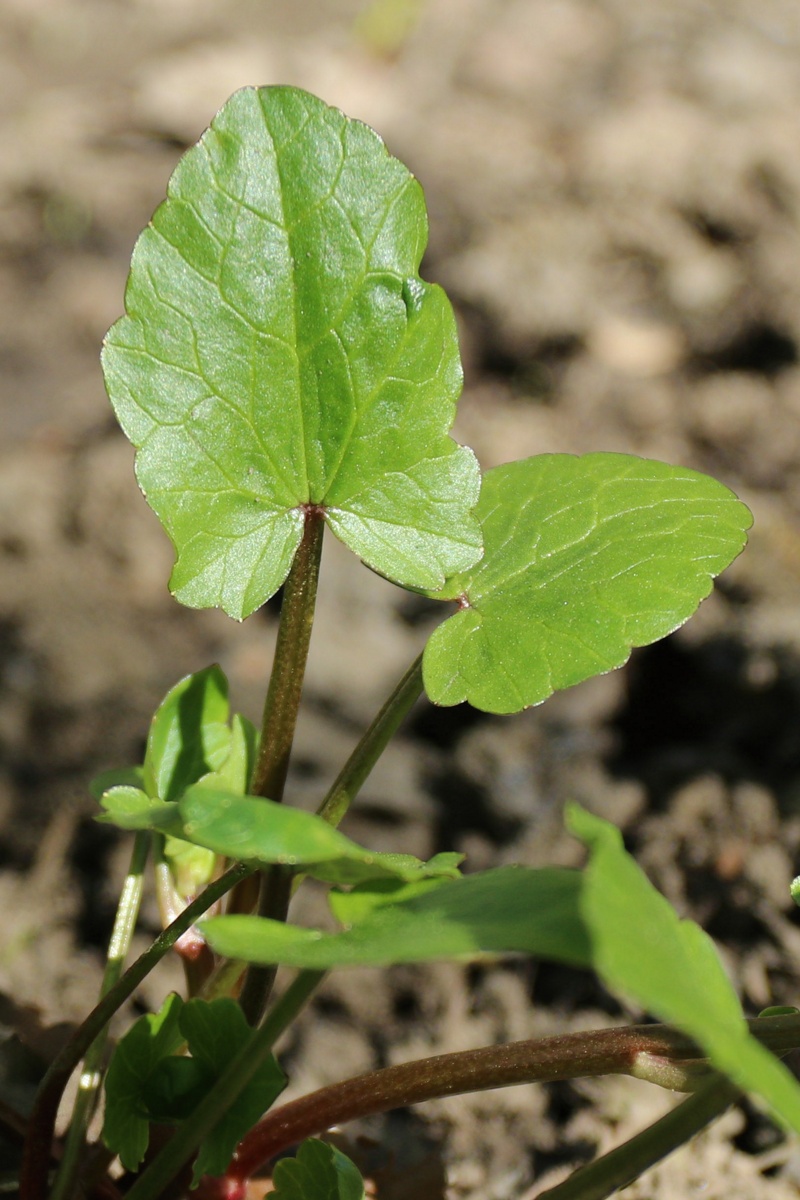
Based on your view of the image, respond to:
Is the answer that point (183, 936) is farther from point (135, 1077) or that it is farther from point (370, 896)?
point (370, 896)

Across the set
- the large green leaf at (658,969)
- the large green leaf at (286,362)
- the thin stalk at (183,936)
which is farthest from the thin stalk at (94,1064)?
the large green leaf at (658,969)

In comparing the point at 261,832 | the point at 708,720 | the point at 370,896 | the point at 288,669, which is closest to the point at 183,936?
the point at 288,669

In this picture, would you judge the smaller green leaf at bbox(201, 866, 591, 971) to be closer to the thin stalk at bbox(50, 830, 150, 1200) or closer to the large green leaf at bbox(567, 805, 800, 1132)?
the large green leaf at bbox(567, 805, 800, 1132)

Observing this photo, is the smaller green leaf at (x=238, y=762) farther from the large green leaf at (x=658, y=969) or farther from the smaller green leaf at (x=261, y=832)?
the large green leaf at (x=658, y=969)

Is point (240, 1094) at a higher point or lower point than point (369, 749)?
lower

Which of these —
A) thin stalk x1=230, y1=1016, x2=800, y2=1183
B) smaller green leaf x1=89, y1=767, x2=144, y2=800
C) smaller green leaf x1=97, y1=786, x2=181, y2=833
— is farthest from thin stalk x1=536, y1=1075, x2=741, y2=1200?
smaller green leaf x1=89, y1=767, x2=144, y2=800

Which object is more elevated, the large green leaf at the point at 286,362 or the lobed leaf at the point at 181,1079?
the large green leaf at the point at 286,362
